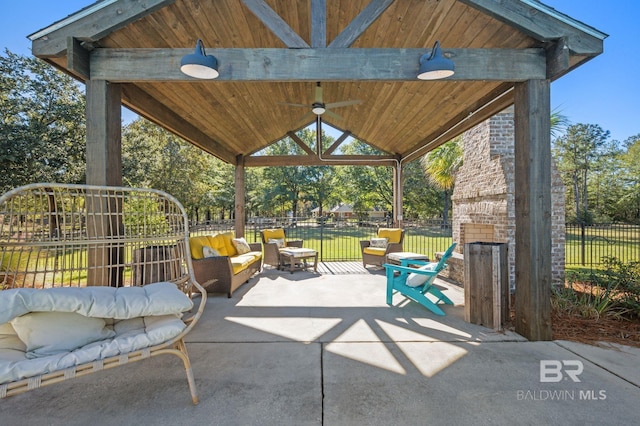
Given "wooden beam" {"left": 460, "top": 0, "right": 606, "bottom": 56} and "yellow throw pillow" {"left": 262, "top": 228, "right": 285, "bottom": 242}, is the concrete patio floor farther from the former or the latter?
"yellow throw pillow" {"left": 262, "top": 228, "right": 285, "bottom": 242}

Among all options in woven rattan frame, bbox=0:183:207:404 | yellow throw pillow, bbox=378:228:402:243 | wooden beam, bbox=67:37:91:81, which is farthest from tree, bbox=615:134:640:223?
wooden beam, bbox=67:37:91:81

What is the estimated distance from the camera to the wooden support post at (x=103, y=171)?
8.67ft

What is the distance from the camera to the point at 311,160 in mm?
7695

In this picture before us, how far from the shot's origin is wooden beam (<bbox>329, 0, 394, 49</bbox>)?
271 cm

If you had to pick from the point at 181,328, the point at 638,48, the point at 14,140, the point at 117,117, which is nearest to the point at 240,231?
the point at 117,117

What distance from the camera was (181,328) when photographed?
1781 mm

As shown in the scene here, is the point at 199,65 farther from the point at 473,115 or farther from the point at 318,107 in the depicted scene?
the point at 473,115

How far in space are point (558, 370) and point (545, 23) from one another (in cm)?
308

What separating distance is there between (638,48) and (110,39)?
69.5ft

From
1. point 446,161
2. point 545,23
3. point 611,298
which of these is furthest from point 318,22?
point 446,161

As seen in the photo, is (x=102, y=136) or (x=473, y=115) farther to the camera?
(x=473, y=115)

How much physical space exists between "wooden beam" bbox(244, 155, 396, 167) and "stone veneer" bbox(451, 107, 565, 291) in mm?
2538

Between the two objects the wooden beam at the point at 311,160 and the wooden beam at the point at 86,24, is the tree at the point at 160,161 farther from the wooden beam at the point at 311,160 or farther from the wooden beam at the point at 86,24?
the wooden beam at the point at 86,24

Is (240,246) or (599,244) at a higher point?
(240,246)
